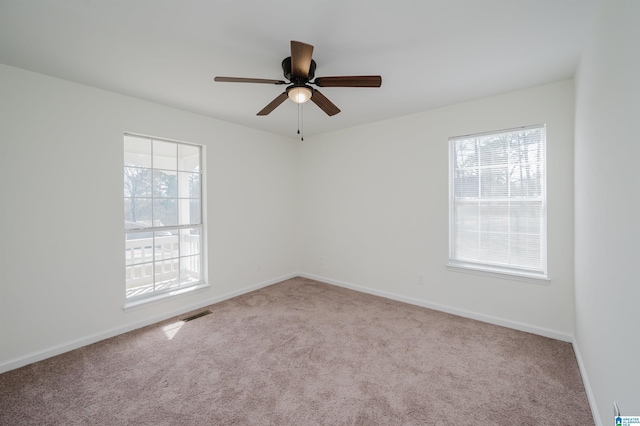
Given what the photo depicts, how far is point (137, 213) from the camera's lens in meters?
3.18

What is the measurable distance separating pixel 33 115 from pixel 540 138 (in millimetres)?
5003

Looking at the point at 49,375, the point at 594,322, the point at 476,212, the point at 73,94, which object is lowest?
the point at 49,375

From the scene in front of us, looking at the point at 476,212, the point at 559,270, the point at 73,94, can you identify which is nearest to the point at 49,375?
the point at 73,94

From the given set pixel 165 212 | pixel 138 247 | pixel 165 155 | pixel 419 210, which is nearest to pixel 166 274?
pixel 138 247

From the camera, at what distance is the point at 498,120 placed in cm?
302

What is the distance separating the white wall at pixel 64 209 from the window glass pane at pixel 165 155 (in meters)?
0.16

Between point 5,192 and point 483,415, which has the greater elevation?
point 5,192

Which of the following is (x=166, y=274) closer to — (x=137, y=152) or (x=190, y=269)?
(x=190, y=269)

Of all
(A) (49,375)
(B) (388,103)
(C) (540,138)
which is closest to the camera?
(A) (49,375)

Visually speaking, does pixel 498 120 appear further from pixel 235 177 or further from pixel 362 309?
pixel 235 177

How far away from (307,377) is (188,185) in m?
2.86

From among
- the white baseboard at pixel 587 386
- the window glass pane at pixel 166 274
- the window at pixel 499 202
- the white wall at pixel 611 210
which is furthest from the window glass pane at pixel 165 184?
the white baseboard at pixel 587 386

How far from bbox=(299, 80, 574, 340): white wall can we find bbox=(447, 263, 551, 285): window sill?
5cm

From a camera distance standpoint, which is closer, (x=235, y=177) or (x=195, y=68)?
(x=195, y=68)
